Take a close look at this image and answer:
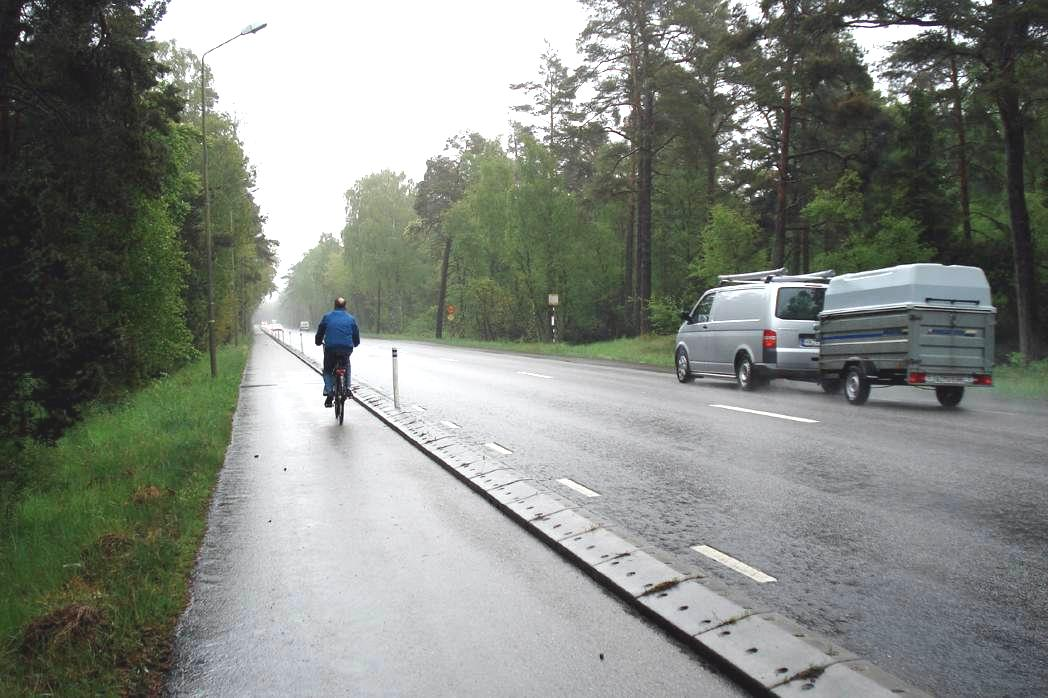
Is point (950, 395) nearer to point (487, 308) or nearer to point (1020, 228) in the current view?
point (1020, 228)

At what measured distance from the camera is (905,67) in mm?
20250

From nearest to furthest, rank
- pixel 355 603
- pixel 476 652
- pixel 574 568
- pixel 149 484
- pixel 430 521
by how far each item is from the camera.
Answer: pixel 476 652 < pixel 355 603 < pixel 574 568 < pixel 430 521 < pixel 149 484

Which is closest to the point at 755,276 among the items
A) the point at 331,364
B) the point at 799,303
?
the point at 799,303

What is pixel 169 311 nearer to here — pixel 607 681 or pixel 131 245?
pixel 131 245

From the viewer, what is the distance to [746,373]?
1588cm

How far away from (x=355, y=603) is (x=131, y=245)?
17050 millimetres

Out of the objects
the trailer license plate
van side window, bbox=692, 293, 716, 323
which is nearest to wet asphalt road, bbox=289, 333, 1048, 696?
the trailer license plate

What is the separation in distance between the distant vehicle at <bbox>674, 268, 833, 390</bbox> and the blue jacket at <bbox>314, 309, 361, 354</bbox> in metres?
7.61

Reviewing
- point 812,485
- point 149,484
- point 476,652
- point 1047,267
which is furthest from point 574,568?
point 1047,267

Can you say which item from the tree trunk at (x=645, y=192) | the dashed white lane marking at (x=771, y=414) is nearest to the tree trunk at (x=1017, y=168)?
the dashed white lane marking at (x=771, y=414)

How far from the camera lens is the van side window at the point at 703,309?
17281 mm

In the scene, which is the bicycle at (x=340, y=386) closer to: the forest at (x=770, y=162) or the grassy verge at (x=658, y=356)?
the grassy verge at (x=658, y=356)

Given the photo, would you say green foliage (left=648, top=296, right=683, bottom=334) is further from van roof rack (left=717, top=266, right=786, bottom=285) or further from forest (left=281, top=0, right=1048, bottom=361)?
van roof rack (left=717, top=266, right=786, bottom=285)

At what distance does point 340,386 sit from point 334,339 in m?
0.87
